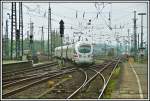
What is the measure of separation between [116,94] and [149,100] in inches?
85.8

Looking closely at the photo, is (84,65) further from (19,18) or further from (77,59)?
(19,18)

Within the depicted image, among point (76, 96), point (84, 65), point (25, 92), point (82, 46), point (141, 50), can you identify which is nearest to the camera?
point (76, 96)

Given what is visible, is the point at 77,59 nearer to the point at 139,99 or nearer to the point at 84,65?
the point at 84,65

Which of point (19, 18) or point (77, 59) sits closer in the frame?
point (77, 59)

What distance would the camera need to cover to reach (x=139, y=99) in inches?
518

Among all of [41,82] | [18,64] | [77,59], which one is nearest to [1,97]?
[41,82]

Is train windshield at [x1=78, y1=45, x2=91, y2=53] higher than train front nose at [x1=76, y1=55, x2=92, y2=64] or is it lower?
higher

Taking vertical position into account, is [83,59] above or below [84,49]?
below

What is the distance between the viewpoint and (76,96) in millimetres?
14281

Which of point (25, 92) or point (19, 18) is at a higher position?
point (19, 18)

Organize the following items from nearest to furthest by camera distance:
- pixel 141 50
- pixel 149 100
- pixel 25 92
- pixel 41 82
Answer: pixel 149 100, pixel 25 92, pixel 41 82, pixel 141 50

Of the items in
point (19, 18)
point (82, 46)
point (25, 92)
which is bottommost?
point (25, 92)

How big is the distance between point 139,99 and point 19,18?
2965cm

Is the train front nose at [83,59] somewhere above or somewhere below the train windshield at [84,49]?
below
